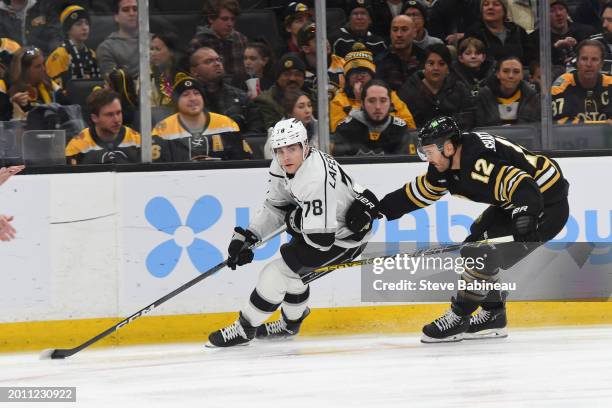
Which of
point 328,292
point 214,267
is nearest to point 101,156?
point 214,267

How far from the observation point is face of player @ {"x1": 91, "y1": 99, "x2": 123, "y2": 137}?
5.84m

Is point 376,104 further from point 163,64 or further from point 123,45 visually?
point 123,45

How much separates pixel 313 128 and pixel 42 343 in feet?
6.00

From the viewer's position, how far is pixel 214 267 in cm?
546

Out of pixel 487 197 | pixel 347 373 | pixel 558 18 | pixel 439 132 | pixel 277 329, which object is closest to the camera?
pixel 347 373

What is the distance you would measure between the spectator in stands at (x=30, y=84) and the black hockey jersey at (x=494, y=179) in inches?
75.5

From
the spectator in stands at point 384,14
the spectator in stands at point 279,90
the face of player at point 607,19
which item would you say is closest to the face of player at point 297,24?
the spectator in stands at point 279,90

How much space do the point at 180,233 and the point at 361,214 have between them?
1090 millimetres

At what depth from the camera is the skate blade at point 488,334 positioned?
18.2 ft

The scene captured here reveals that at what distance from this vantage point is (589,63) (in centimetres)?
627

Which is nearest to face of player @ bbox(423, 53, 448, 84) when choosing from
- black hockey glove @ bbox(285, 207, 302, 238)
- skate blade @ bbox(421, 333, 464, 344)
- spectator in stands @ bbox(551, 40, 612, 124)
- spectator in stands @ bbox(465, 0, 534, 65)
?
spectator in stands @ bbox(465, 0, 534, 65)

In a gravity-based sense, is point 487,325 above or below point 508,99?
below

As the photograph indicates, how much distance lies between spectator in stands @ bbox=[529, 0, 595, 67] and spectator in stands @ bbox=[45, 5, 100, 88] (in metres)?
2.42

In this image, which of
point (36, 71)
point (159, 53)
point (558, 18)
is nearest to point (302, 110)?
point (159, 53)
